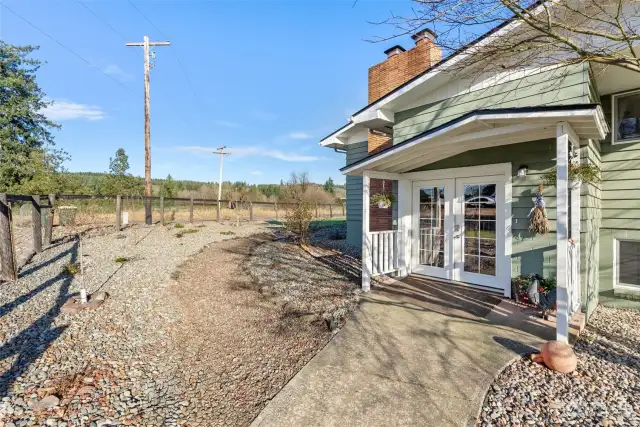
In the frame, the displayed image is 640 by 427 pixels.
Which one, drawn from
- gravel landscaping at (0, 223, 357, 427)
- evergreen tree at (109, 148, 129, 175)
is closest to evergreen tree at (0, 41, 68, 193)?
evergreen tree at (109, 148, 129, 175)

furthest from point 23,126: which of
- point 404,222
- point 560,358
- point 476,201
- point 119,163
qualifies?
point 560,358

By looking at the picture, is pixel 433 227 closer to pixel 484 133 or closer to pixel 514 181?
pixel 514 181

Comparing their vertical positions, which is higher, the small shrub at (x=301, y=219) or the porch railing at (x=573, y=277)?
the small shrub at (x=301, y=219)

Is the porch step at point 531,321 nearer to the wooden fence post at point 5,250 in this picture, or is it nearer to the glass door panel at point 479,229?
the glass door panel at point 479,229

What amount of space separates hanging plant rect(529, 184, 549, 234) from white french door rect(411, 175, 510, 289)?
1.78ft

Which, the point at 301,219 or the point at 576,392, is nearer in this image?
the point at 576,392

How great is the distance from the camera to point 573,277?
4051mm

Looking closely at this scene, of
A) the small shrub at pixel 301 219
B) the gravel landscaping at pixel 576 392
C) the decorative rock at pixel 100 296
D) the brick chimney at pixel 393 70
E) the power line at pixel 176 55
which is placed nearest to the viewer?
the gravel landscaping at pixel 576 392

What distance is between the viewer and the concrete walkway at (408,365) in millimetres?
2391

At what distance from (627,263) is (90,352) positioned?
299 inches

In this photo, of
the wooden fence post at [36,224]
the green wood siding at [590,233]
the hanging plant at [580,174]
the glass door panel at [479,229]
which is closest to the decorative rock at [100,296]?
the wooden fence post at [36,224]

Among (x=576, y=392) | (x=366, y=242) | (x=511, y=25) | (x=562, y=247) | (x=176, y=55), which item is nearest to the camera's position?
(x=576, y=392)

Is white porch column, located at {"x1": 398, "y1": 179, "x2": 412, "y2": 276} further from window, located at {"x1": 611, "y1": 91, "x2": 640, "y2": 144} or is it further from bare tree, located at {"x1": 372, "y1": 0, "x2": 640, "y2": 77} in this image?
window, located at {"x1": 611, "y1": 91, "x2": 640, "y2": 144}

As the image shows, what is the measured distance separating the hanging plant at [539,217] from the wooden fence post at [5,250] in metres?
8.84
